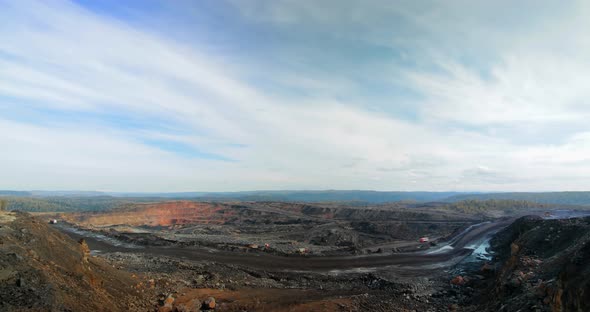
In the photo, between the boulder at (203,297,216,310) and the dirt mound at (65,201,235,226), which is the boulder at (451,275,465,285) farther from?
the dirt mound at (65,201,235,226)

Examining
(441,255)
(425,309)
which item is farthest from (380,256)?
(425,309)

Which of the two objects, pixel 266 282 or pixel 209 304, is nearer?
pixel 209 304

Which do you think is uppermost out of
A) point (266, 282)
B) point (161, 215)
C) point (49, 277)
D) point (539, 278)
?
point (49, 277)

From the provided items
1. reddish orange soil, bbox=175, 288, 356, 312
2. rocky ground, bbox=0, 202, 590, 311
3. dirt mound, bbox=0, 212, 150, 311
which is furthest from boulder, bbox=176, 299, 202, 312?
dirt mound, bbox=0, 212, 150, 311

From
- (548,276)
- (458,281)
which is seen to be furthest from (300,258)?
(548,276)

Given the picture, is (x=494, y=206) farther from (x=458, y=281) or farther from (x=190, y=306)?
(x=190, y=306)

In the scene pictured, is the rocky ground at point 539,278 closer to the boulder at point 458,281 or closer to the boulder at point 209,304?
the boulder at point 458,281

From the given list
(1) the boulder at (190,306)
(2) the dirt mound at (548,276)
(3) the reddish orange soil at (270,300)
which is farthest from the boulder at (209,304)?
(2) the dirt mound at (548,276)

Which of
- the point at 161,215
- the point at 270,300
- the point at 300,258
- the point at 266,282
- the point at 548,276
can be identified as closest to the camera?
the point at 548,276
